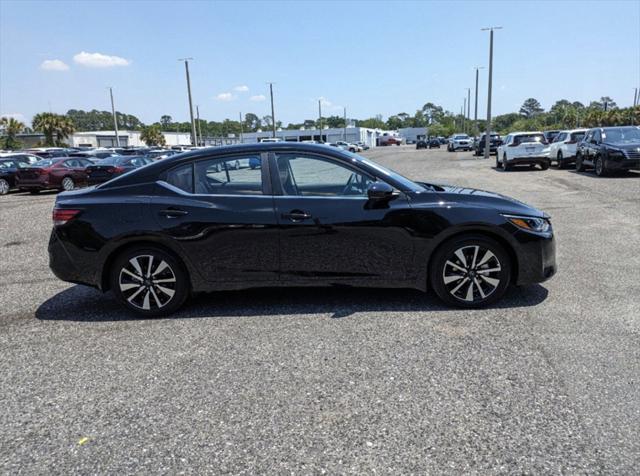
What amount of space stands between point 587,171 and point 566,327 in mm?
17288

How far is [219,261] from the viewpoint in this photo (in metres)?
4.70

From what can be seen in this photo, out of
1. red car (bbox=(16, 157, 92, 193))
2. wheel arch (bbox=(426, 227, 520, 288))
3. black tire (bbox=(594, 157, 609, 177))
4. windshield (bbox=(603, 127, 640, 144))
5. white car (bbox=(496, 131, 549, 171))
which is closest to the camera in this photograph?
wheel arch (bbox=(426, 227, 520, 288))

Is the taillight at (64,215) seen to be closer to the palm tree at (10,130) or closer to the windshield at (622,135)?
the windshield at (622,135)

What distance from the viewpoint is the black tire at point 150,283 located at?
472 cm

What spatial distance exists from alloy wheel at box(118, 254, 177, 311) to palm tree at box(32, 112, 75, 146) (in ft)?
235

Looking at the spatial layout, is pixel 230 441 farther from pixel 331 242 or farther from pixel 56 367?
pixel 331 242

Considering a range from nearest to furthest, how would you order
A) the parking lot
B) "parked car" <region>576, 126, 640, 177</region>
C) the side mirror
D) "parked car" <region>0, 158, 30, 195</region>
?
the parking lot < the side mirror < "parked car" <region>576, 126, 640, 177</region> < "parked car" <region>0, 158, 30, 195</region>

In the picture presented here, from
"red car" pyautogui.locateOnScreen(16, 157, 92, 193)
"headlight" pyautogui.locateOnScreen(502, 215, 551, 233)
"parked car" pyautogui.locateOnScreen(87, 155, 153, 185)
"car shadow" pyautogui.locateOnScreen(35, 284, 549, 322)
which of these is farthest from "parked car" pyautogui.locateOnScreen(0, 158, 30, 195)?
"headlight" pyautogui.locateOnScreen(502, 215, 551, 233)

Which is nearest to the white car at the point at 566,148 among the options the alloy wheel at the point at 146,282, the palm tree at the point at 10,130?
the alloy wheel at the point at 146,282

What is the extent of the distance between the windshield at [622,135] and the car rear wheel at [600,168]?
736 mm

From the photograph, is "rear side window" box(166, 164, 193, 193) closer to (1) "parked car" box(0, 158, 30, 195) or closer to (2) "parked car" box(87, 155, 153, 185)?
(2) "parked car" box(87, 155, 153, 185)

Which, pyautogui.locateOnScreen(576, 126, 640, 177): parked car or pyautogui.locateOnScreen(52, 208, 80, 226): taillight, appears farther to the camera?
pyautogui.locateOnScreen(576, 126, 640, 177): parked car

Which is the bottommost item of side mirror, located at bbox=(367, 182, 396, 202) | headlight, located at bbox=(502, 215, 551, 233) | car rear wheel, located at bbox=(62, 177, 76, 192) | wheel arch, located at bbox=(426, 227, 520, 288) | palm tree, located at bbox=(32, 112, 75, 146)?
car rear wheel, located at bbox=(62, 177, 76, 192)

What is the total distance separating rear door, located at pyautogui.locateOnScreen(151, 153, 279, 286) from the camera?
4.62m
